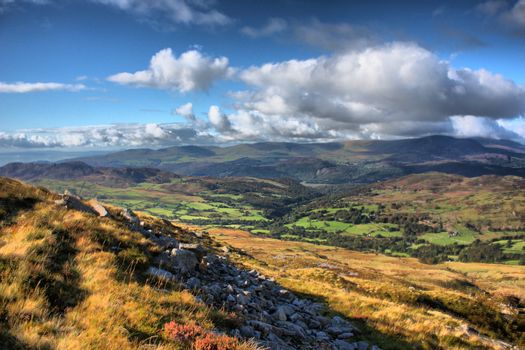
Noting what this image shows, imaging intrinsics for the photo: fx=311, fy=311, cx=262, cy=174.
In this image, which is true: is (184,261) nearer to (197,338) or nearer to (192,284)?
(192,284)

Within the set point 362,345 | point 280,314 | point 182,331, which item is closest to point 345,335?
point 362,345

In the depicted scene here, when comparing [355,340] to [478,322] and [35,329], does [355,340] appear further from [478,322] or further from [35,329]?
[478,322]

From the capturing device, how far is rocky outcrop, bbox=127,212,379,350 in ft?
36.7

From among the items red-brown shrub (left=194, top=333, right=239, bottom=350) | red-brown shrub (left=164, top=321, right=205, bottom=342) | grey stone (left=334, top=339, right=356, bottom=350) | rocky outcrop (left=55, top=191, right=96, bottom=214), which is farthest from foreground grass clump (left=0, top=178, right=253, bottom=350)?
grey stone (left=334, top=339, right=356, bottom=350)

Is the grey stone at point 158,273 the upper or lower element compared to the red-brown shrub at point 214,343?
lower

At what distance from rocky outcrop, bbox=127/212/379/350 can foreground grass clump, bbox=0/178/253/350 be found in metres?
1.10

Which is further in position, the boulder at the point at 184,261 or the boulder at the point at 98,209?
the boulder at the point at 98,209

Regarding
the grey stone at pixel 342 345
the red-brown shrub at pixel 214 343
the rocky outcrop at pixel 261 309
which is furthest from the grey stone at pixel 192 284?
the grey stone at pixel 342 345

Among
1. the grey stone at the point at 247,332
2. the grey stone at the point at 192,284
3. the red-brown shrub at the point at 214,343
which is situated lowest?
the grey stone at the point at 247,332

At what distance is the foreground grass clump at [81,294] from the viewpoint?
283 inches

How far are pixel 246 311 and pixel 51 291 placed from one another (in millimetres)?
6906

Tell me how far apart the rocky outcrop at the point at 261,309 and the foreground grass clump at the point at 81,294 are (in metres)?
1.10

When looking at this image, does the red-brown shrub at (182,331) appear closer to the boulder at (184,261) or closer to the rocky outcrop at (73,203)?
the boulder at (184,261)

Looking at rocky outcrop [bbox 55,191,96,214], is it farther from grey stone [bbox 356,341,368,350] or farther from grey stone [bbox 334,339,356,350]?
grey stone [bbox 356,341,368,350]
